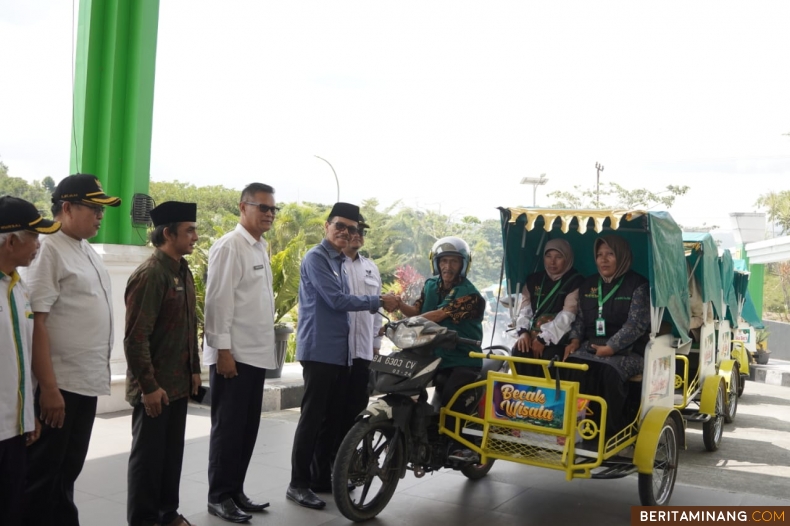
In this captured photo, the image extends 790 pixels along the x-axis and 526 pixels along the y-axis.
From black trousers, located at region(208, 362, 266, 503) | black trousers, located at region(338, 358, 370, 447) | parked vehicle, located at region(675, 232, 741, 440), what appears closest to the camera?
black trousers, located at region(208, 362, 266, 503)

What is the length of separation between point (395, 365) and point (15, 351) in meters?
2.29

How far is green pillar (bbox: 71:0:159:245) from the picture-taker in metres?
7.79

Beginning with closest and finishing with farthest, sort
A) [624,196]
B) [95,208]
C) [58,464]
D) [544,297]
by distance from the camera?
[58,464], [95,208], [544,297], [624,196]

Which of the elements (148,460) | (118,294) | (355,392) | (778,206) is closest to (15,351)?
(148,460)

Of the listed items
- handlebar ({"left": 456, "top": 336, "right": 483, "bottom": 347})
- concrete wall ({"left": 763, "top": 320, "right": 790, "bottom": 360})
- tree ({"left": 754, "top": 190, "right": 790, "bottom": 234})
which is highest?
tree ({"left": 754, "top": 190, "right": 790, "bottom": 234})

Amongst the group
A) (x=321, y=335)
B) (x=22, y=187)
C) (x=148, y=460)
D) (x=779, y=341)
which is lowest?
(x=779, y=341)

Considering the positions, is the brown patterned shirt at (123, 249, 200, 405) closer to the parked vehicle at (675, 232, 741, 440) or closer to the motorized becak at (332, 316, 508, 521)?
the motorized becak at (332, 316, 508, 521)

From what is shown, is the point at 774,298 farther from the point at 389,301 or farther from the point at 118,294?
the point at 389,301

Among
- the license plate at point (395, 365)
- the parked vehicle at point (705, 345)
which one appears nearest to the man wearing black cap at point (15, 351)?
the license plate at point (395, 365)

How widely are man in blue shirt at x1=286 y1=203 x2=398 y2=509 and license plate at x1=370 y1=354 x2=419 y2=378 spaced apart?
0.32 meters

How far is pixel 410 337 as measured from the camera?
15.3 feet

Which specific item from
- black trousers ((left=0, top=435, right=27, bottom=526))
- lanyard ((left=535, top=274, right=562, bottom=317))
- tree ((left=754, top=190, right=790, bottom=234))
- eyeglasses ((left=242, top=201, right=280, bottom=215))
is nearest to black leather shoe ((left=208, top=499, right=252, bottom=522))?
black trousers ((left=0, top=435, right=27, bottom=526))

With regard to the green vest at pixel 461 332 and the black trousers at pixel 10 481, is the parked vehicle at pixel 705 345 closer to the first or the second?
the green vest at pixel 461 332

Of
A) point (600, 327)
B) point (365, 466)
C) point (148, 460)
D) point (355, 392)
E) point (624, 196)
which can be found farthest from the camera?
point (624, 196)
